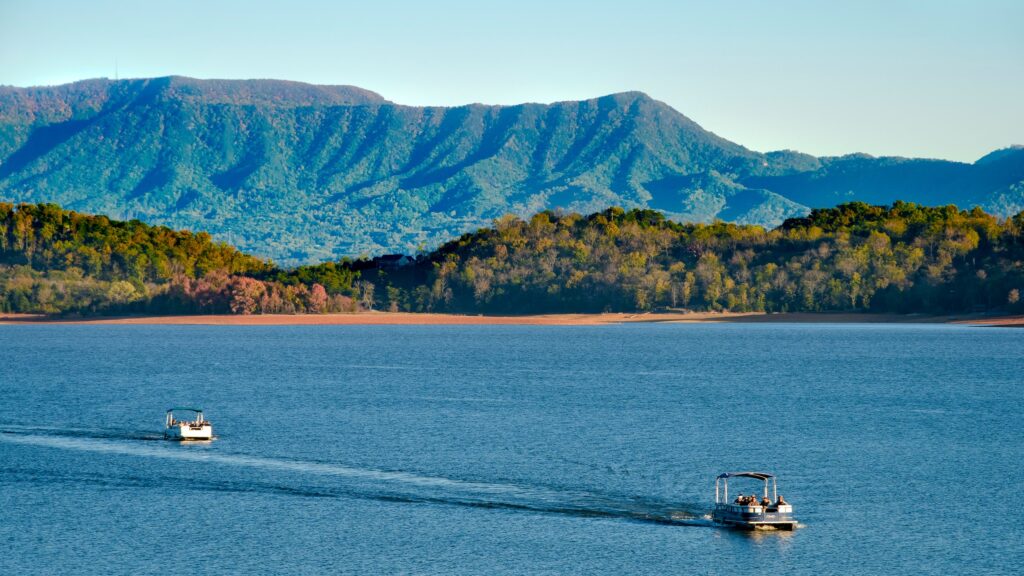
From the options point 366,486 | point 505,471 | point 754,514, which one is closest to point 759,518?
point 754,514

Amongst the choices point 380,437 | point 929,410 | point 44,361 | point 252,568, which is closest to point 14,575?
point 252,568

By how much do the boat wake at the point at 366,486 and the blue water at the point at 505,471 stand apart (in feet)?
0.58

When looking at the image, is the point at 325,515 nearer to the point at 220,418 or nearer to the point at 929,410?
the point at 220,418

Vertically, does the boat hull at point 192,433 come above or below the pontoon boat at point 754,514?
above

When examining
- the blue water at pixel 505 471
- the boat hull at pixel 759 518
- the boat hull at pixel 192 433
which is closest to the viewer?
the blue water at pixel 505 471

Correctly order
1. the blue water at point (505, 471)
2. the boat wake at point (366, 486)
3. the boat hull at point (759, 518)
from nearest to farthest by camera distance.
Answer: the blue water at point (505, 471)
the boat hull at point (759, 518)
the boat wake at point (366, 486)

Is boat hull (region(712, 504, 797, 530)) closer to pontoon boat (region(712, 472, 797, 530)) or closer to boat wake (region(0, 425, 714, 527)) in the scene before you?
pontoon boat (region(712, 472, 797, 530))

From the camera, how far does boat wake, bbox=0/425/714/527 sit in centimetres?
5559

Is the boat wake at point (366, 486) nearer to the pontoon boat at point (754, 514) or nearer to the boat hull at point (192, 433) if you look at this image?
the pontoon boat at point (754, 514)

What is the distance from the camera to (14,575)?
4575cm

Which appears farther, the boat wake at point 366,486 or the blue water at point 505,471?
the boat wake at point 366,486

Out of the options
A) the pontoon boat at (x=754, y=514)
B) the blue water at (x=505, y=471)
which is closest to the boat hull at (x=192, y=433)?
the blue water at (x=505, y=471)

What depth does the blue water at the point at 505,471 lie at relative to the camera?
48969 millimetres

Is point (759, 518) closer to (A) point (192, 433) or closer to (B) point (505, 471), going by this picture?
(B) point (505, 471)
